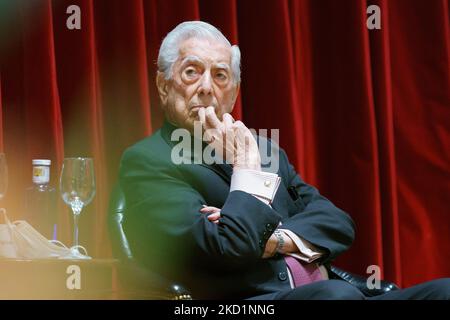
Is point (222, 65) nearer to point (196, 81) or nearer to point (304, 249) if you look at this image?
point (196, 81)

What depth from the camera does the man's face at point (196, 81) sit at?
2049mm

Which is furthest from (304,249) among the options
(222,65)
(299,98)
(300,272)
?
(299,98)

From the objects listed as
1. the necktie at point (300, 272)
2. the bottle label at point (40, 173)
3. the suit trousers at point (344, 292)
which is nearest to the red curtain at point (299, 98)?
the bottle label at point (40, 173)

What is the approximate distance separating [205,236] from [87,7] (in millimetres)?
1068

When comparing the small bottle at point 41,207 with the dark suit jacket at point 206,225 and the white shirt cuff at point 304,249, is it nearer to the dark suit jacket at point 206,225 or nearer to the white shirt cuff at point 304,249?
the dark suit jacket at point 206,225

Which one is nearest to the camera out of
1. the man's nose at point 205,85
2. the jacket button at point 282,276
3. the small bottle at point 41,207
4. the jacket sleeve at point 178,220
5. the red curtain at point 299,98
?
the jacket sleeve at point 178,220

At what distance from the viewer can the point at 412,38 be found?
3000 mm

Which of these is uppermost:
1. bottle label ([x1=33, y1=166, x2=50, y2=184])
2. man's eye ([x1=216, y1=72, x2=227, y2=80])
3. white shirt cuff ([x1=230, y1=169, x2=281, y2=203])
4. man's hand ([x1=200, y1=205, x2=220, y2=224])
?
man's eye ([x1=216, y1=72, x2=227, y2=80])

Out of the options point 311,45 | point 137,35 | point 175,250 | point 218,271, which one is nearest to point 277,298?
point 218,271

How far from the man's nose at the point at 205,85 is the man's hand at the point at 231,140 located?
57 mm

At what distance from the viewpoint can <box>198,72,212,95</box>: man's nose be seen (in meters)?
2.04

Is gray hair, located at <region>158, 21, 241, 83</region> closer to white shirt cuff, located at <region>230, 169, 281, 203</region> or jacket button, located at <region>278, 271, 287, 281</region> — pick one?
white shirt cuff, located at <region>230, 169, 281, 203</region>

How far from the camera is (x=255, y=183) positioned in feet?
6.16
